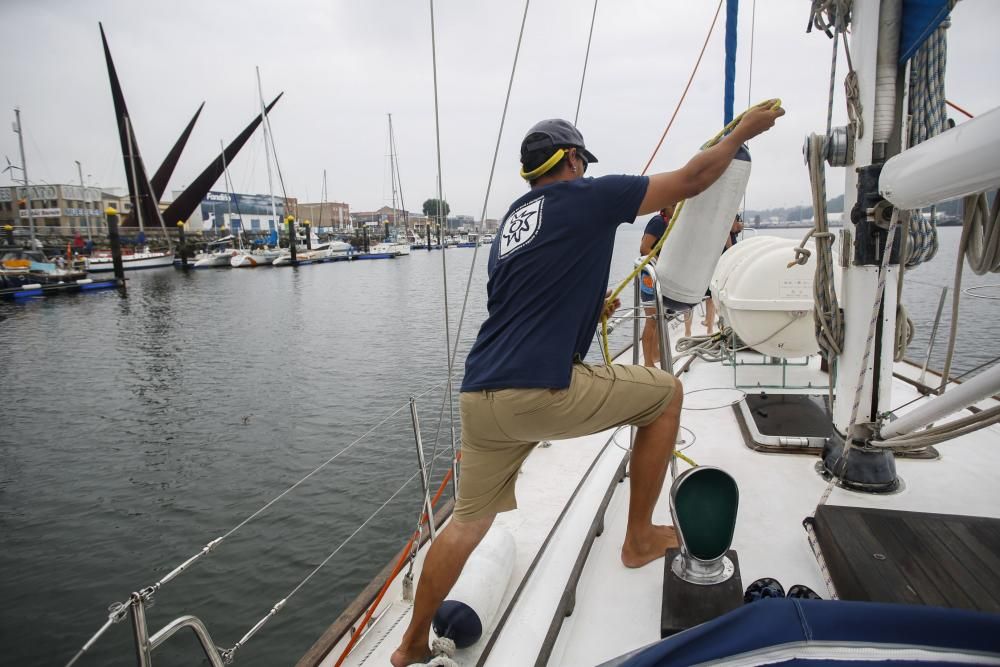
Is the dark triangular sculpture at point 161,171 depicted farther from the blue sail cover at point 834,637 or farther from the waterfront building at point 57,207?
the blue sail cover at point 834,637

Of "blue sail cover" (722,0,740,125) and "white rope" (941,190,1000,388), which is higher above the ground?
"blue sail cover" (722,0,740,125)

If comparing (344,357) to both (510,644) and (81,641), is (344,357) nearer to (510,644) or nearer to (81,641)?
(81,641)

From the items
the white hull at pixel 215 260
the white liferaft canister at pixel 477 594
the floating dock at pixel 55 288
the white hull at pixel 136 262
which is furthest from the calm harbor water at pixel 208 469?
the white hull at pixel 215 260

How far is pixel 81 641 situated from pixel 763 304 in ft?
17.0

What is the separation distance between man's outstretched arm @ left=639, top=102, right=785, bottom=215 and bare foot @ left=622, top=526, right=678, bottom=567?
3.86 ft

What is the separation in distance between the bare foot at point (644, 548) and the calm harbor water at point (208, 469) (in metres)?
2.31

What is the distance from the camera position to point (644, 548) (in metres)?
2.11

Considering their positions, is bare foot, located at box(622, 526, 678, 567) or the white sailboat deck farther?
bare foot, located at box(622, 526, 678, 567)

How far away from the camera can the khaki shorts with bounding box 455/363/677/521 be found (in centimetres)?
169

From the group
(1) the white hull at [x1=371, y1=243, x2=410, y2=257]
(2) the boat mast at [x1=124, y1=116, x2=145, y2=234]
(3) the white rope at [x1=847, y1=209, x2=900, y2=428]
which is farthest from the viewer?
(1) the white hull at [x1=371, y1=243, x2=410, y2=257]

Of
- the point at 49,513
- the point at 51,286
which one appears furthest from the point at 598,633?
the point at 51,286

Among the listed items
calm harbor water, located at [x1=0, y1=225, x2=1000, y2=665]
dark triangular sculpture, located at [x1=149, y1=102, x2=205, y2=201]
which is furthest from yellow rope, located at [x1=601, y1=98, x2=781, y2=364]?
dark triangular sculpture, located at [x1=149, y1=102, x2=205, y2=201]

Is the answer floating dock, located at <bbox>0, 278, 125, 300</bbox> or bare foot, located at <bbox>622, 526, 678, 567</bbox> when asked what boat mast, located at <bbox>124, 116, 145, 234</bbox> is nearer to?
floating dock, located at <bbox>0, 278, 125, 300</bbox>

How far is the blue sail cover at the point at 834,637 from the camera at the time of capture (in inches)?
35.6
